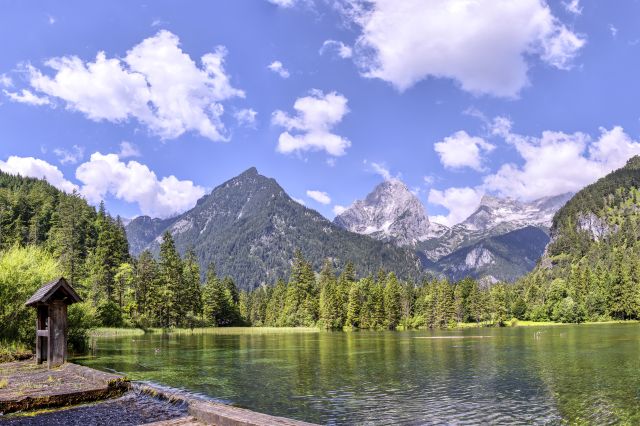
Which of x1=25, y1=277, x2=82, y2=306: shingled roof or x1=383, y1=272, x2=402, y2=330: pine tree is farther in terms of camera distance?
x1=383, y1=272, x2=402, y2=330: pine tree

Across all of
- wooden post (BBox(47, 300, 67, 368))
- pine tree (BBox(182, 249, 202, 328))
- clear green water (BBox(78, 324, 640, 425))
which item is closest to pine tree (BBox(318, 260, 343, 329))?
pine tree (BBox(182, 249, 202, 328))

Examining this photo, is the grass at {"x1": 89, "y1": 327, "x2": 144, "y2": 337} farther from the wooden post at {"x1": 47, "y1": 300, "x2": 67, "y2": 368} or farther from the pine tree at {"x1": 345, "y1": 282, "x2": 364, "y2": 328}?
the wooden post at {"x1": 47, "y1": 300, "x2": 67, "y2": 368}

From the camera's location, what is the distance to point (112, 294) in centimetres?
13125

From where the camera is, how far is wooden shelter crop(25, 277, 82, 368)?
34.7m

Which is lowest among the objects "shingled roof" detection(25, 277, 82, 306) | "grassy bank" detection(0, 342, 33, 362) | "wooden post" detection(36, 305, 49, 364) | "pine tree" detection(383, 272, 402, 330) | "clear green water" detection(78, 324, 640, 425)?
"pine tree" detection(383, 272, 402, 330)

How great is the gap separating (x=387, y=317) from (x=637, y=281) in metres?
101

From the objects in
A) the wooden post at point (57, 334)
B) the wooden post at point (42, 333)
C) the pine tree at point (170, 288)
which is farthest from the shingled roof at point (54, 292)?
the pine tree at point (170, 288)

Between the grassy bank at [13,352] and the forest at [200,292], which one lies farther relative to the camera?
the forest at [200,292]

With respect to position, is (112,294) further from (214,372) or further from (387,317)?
(214,372)

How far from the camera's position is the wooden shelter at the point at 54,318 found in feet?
114

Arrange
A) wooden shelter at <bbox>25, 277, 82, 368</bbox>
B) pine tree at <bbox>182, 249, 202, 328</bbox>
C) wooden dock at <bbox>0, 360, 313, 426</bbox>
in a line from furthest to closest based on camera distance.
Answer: pine tree at <bbox>182, 249, 202, 328</bbox> → wooden shelter at <bbox>25, 277, 82, 368</bbox> → wooden dock at <bbox>0, 360, 313, 426</bbox>

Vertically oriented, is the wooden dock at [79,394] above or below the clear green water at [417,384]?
above

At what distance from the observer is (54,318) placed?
116 feet

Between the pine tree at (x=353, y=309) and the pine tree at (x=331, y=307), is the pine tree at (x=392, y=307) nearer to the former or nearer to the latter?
the pine tree at (x=353, y=309)
